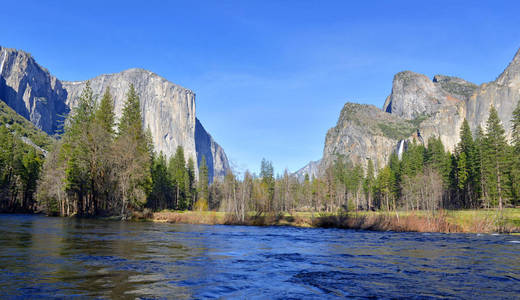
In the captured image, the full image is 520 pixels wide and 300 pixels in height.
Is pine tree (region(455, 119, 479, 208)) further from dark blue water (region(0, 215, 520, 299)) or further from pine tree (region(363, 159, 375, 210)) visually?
dark blue water (region(0, 215, 520, 299))

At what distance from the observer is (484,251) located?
19203 millimetres

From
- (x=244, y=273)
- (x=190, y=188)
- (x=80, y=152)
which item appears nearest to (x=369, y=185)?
(x=190, y=188)

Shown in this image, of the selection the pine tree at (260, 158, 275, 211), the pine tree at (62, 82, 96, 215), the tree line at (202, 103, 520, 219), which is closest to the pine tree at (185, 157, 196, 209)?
the tree line at (202, 103, 520, 219)

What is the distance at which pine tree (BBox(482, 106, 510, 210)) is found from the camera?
6369 centimetres

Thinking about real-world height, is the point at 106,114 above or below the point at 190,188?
above

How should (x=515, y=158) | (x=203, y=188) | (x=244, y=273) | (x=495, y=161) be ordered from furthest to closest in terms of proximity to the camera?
(x=203, y=188)
(x=495, y=161)
(x=515, y=158)
(x=244, y=273)

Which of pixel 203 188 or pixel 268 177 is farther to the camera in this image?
pixel 268 177

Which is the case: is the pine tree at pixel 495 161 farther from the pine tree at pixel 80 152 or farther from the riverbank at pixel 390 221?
the pine tree at pixel 80 152

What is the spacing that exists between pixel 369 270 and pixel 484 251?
10.5 metres

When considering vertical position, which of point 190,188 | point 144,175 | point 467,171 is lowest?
point 190,188

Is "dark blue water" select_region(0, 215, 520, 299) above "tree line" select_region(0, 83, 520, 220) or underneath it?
underneath

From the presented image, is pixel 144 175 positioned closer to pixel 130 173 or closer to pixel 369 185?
pixel 130 173

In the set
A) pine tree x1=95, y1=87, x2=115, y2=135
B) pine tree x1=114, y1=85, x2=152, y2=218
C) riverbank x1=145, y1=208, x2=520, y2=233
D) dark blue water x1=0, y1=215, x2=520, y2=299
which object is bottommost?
riverbank x1=145, y1=208, x2=520, y2=233

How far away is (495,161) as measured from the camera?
64.8m
